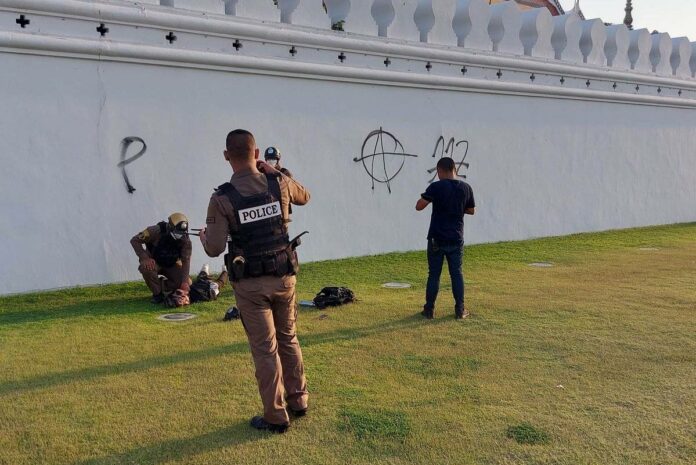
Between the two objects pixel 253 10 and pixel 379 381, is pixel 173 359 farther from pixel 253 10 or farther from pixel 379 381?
pixel 253 10

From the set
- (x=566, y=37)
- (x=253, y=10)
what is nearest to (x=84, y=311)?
(x=253, y=10)

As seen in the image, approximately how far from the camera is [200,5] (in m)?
7.69

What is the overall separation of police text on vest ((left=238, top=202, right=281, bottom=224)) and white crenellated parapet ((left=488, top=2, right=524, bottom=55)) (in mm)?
8506

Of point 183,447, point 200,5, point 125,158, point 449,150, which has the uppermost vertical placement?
point 200,5

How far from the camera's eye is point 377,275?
8.11 m

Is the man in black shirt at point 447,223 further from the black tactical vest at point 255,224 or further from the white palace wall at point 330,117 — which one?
the white palace wall at point 330,117

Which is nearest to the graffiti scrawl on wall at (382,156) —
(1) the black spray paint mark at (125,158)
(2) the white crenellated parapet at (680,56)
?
(1) the black spray paint mark at (125,158)

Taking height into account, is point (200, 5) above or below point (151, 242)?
above

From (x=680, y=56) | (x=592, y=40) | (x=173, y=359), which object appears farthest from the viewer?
(x=680, y=56)

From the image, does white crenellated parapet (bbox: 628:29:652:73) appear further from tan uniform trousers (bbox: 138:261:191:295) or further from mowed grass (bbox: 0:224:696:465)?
tan uniform trousers (bbox: 138:261:191:295)

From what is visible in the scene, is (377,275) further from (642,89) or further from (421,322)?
(642,89)

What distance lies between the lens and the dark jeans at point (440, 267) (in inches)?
230

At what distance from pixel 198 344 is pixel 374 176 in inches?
199

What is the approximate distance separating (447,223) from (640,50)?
9907 mm
